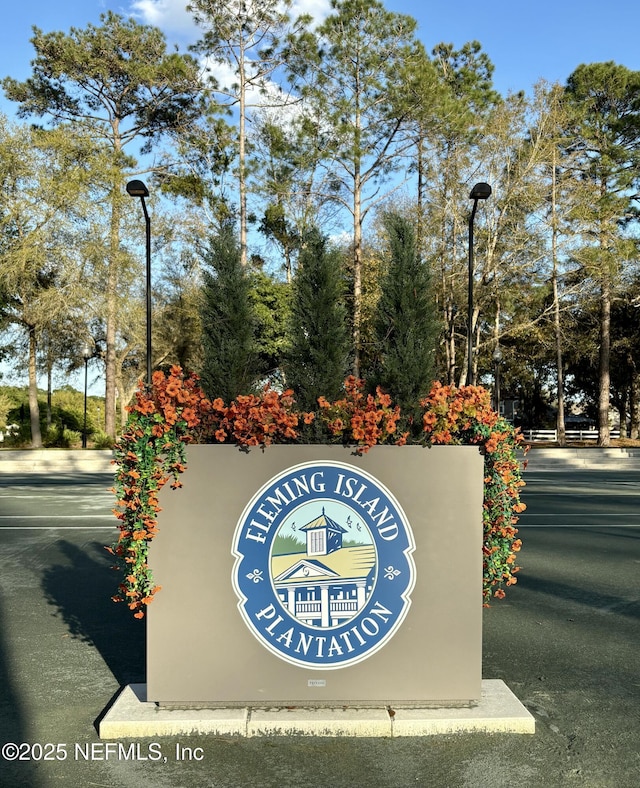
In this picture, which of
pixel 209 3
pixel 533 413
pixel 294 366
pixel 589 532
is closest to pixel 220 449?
pixel 294 366

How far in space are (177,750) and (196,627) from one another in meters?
0.63

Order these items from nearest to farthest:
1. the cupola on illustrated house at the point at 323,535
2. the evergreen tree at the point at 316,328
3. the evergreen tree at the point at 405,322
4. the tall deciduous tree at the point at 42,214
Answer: the cupola on illustrated house at the point at 323,535, the evergreen tree at the point at 316,328, the evergreen tree at the point at 405,322, the tall deciduous tree at the point at 42,214

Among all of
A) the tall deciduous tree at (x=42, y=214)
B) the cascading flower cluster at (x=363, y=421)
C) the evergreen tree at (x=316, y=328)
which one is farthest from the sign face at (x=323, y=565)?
the tall deciduous tree at (x=42, y=214)

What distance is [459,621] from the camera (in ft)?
13.8

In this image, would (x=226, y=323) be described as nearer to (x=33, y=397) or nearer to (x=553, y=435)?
(x=33, y=397)

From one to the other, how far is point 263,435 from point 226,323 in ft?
26.7

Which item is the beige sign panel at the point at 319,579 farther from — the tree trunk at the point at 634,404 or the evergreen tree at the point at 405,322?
the tree trunk at the point at 634,404

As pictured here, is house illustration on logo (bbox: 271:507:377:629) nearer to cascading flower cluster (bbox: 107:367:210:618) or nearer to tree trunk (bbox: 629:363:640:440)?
cascading flower cluster (bbox: 107:367:210:618)

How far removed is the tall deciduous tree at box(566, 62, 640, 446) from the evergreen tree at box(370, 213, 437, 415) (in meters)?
25.4

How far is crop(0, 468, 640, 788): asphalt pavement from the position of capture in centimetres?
353

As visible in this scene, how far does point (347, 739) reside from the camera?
3.93 metres

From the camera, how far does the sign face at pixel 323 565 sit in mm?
4168

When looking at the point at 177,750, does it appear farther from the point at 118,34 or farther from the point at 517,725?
the point at 118,34

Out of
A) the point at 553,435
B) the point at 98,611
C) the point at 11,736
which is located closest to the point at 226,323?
the point at 98,611
